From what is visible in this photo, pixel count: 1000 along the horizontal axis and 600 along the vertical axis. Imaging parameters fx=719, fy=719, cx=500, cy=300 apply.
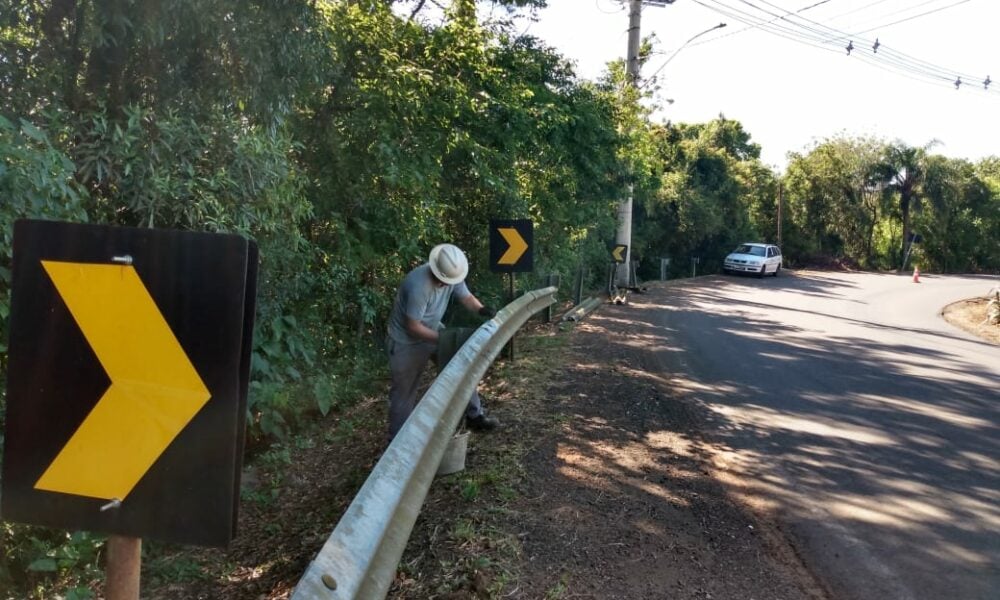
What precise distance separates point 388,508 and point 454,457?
186 centimetres

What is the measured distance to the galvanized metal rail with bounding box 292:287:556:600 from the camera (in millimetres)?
2113

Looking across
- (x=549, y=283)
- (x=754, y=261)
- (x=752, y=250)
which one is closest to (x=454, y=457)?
(x=549, y=283)

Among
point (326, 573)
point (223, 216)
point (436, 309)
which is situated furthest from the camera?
point (436, 309)

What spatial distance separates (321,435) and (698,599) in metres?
5.20

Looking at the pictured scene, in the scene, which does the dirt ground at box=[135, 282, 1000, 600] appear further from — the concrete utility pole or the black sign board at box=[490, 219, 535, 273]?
the concrete utility pole

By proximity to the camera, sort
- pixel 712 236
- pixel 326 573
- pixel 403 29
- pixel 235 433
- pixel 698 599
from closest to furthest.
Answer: pixel 235 433 → pixel 326 573 → pixel 698 599 → pixel 403 29 → pixel 712 236

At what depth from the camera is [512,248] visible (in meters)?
8.52

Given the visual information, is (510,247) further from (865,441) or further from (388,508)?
(388,508)

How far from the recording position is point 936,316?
18594 mm

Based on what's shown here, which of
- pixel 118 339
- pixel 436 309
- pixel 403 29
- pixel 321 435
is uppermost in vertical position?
pixel 403 29

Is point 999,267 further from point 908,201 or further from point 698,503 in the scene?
point 698,503

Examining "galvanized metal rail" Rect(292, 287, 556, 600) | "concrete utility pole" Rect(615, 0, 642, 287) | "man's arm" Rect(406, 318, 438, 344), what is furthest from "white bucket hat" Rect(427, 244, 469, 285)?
"concrete utility pole" Rect(615, 0, 642, 287)

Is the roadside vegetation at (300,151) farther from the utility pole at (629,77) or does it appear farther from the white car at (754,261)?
the white car at (754,261)

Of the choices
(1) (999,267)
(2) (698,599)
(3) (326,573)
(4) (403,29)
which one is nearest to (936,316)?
(4) (403,29)
